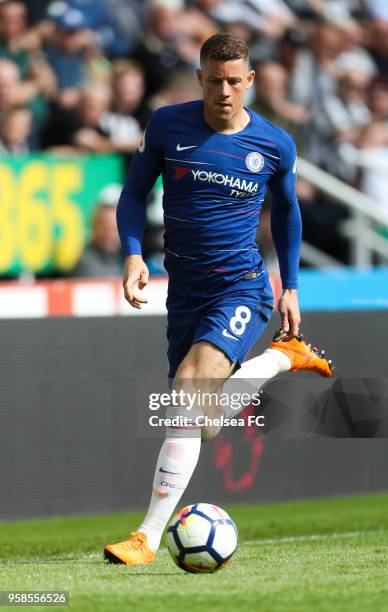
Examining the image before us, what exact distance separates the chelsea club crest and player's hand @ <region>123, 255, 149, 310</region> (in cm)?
75

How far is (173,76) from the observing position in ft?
40.2

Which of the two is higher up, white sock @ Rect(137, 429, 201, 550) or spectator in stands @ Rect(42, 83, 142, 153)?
spectator in stands @ Rect(42, 83, 142, 153)

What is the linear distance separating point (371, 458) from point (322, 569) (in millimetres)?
4858

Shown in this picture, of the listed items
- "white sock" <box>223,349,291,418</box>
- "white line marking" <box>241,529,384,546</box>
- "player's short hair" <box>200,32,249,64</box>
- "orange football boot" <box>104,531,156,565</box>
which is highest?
"player's short hair" <box>200,32,249,64</box>

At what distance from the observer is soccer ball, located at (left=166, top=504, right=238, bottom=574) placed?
5414mm

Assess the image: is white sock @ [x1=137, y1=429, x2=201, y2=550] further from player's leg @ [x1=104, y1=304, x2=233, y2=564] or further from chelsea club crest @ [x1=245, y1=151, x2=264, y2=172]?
chelsea club crest @ [x1=245, y1=151, x2=264, y2=172]

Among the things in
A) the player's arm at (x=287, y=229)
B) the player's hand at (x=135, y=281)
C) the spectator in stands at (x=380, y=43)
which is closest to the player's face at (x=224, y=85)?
the player's arm at (x=287, y=229)

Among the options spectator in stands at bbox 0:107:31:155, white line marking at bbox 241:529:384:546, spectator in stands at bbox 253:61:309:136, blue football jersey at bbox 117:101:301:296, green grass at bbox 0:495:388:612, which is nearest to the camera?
green grass at bbox 0:495:388:612

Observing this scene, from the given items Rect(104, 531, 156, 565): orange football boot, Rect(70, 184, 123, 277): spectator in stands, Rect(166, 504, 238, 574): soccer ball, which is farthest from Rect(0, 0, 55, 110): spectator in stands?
Rect(166, 504, 238, 574): soccer ball

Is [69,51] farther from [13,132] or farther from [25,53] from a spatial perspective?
[13,132]

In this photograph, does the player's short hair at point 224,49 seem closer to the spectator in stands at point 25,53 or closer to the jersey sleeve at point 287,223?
the jersey sleeve at point 287,223

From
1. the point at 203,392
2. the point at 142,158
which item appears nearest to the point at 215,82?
the point at 142,158

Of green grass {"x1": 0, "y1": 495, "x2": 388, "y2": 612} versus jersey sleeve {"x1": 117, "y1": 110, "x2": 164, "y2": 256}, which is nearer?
→ green grass {"x1": 0, "y1": 495, "x2": 388, "y2": 612}

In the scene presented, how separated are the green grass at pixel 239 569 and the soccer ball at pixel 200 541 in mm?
64
